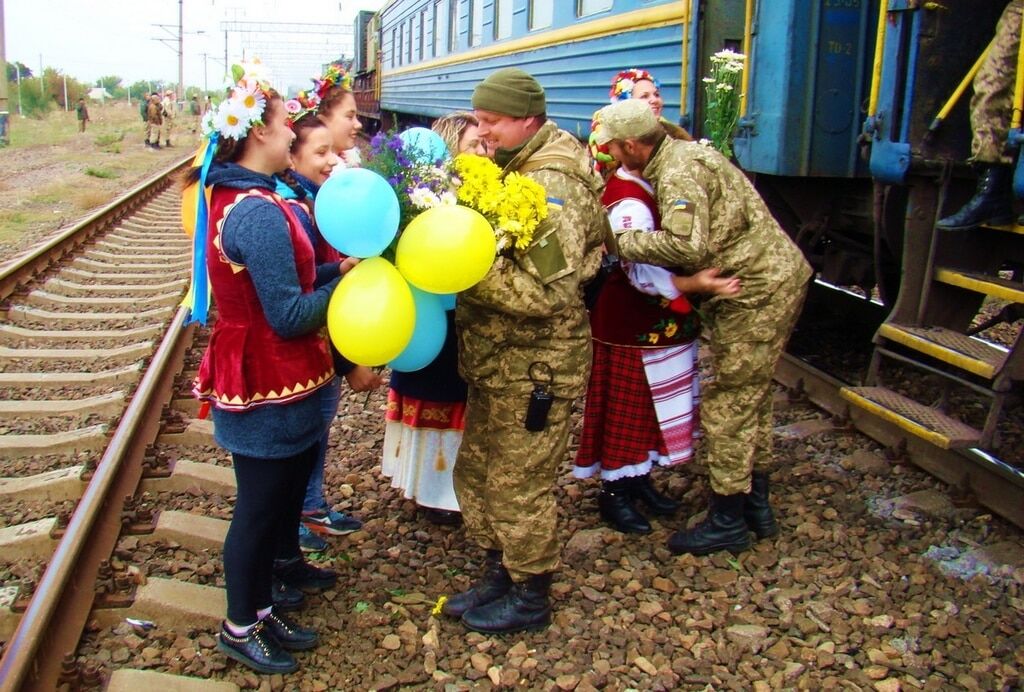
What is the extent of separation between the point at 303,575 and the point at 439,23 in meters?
12.6

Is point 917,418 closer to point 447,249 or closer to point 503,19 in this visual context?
point 447,249

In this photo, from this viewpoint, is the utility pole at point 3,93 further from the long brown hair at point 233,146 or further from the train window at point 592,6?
the long brown hair at point 233,146

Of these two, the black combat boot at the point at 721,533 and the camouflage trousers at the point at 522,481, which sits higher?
the camouflage trousers at the point at 522,481

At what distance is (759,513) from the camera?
3.81 metres

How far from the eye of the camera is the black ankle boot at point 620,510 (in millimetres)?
3891

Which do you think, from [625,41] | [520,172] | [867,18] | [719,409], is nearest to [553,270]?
[520,172]

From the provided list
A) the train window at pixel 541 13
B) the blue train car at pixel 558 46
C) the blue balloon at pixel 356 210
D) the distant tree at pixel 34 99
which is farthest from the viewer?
the distant tree at pixel 34 99

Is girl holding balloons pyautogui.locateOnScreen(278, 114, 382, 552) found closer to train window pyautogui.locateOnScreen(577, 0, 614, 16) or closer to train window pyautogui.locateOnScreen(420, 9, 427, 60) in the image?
train window pyautogui.locateOnScreen(577, 0, 614, 16)

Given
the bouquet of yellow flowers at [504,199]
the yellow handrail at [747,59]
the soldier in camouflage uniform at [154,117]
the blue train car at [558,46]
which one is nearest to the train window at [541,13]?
the blue train car at [558,46]

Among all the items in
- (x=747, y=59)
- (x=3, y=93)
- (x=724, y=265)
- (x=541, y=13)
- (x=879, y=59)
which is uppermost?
(x=541, y=13)

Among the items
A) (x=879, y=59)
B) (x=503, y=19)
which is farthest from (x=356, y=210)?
(x=503, y=19)

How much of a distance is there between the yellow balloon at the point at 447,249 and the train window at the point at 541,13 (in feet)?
20.9

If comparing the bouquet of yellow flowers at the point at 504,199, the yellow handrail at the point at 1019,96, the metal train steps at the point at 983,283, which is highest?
the yellow handrail at the point at 1019,96

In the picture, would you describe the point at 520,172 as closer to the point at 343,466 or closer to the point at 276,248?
the point at 276,248
